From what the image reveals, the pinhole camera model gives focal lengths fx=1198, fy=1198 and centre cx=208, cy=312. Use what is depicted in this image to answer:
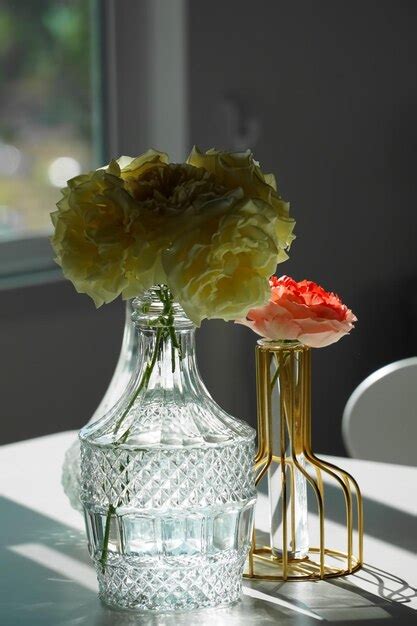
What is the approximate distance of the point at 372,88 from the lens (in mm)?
3232

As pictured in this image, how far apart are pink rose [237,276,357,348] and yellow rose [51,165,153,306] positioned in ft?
0.44

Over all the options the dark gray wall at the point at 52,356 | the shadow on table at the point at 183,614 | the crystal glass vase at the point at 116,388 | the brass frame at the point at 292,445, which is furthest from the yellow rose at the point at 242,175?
the dark gray wall at the point at 52,356

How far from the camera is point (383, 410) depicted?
1677 mm

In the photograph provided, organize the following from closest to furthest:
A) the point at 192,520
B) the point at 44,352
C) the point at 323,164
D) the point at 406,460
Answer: the point at 192,520
the point at 406,460
the point at 44,352
the point at 323,164

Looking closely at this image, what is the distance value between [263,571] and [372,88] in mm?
2382

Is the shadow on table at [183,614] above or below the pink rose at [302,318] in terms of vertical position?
below

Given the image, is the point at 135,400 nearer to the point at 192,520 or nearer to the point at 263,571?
the point at 192,520

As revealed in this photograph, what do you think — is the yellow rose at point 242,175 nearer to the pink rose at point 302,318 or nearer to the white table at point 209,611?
the pink rose at point 302,318

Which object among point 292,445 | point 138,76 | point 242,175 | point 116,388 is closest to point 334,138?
point 138,76

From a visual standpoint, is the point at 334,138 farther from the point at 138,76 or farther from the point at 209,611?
the point at 209,611

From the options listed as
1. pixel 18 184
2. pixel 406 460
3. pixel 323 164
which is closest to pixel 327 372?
pixel 323 164

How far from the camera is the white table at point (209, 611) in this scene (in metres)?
0.93

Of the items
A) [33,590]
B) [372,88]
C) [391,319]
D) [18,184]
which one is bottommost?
[33,590]

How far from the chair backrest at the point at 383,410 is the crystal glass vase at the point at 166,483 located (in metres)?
0.75
